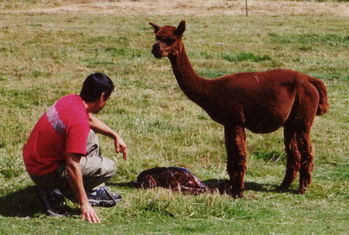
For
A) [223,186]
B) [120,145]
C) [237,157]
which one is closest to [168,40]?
[120,145]

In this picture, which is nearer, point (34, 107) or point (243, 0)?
point (34, 107)

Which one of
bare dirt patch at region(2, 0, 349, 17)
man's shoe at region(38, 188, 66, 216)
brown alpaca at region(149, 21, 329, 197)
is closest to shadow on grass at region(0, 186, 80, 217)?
man's shoe at region(38, 188, 66, 216)

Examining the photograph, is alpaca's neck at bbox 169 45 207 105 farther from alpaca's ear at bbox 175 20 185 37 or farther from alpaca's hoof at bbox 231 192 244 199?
alpaca's hoof at bbox 231 192 244 199

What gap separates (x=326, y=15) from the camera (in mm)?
33125

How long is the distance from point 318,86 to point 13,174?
4.42m

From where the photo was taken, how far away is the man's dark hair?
218 inches

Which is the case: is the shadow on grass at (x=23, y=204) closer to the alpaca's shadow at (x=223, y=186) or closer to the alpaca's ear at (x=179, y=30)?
the alpaca's shadow at (x=223, y=186)

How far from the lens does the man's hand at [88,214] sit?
542 cm

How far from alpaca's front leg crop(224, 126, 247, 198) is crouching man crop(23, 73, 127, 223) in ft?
5.14

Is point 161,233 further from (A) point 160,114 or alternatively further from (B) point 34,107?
(B) point 34,107

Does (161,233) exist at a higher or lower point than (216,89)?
lower

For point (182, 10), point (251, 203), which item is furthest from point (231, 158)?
point (182, 10)

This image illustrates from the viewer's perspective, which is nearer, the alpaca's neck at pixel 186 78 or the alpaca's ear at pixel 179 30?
the alpaca's ear at pixel 179 30

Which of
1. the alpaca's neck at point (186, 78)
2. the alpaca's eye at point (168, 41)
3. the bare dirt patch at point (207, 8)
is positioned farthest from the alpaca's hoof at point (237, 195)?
the bare dirt patch at point (207, 8)
